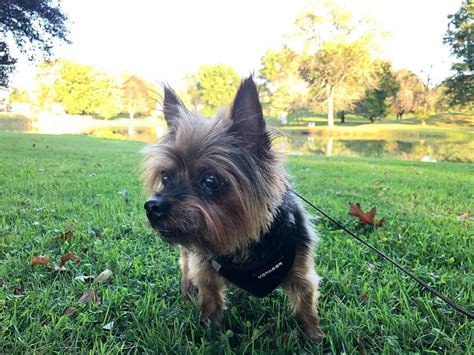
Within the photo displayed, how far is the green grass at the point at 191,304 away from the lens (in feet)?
7.71

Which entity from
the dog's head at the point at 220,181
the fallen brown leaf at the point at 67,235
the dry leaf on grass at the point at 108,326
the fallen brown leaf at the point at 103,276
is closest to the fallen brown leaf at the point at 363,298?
the dog's head at the point at 220,181

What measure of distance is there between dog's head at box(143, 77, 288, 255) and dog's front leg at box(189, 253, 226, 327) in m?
0.30

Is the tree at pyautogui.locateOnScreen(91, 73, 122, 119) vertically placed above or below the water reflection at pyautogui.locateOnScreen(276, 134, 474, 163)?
above

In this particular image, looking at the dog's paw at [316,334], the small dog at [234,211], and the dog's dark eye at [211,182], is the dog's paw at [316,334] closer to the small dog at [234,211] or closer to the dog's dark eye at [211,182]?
the small dog at [234,211]

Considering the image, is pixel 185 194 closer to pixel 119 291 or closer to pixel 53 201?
pixel 119 291

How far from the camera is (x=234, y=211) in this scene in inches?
94.5

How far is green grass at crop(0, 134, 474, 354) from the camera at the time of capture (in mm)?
2350

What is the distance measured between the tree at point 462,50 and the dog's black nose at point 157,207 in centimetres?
3668

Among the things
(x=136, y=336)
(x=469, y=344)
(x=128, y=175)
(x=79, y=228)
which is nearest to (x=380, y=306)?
(x=469, y=344)

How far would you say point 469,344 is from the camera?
2.26 m

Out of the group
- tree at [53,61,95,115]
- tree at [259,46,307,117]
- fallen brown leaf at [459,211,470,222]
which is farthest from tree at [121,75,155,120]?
tree at [53,61,95,115]

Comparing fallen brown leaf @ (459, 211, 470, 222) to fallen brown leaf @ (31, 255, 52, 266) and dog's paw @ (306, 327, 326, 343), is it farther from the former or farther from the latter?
fallen brown leaf @ (31, 255, 52, 266)

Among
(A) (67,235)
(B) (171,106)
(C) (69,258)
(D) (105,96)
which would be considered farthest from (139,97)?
(D) (105,96)

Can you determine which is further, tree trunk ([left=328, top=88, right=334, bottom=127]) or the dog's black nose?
tree trunk ([left=328, top=88, right=334, bottom=127])
